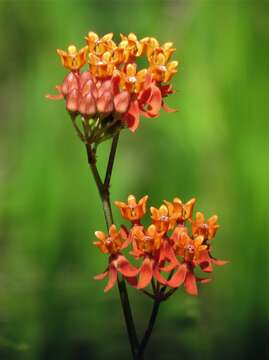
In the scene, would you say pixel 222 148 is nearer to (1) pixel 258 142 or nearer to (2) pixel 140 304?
(1) pixel 258 142

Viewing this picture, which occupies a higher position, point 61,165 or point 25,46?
point 25,46

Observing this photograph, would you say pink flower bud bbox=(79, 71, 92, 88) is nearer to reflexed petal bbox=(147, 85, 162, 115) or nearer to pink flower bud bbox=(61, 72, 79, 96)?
pink flower bud bbox=(61, 72, 79, 96)

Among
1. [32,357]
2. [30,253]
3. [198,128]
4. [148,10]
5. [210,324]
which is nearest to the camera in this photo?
[32,357]

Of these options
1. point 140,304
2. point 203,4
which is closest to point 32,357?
point 140,304

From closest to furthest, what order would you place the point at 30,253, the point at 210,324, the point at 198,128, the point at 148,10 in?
the point at 210,324 < the point at 30,253 < the point at 198,128 < the point at 148,10

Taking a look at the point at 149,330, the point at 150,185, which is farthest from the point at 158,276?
the point at 150,185

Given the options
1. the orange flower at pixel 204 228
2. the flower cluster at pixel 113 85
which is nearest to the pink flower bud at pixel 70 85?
the flower cluster at pixel 113 85
